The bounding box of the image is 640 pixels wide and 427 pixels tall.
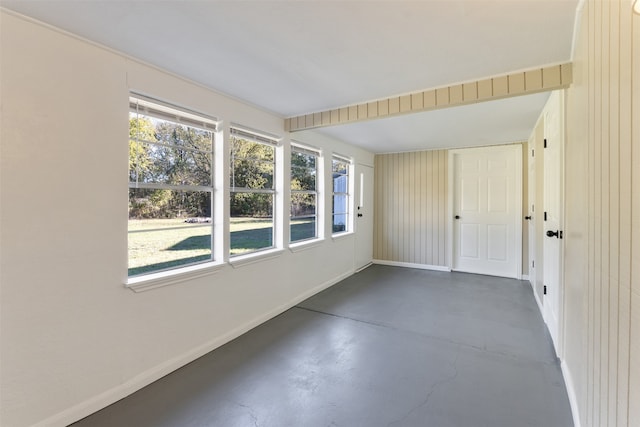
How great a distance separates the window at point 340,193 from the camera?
4887mm

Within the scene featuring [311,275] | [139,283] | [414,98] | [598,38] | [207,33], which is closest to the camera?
[598,38]

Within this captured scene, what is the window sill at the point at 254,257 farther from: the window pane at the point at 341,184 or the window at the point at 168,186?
the window pane at the point at 341,184

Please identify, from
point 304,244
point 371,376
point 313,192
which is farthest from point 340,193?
point 371,376

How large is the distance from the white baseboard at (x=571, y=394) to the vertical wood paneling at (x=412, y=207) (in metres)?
3.38

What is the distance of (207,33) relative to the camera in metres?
1.70

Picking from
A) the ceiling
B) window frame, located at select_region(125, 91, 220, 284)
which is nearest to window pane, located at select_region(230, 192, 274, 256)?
window frame, located at select_region(125, 91, 220, 284)

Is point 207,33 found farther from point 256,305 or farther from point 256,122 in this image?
point 256,305

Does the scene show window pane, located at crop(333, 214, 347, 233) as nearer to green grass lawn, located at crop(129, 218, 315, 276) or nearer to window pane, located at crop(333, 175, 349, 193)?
window pane, located at crop(333, 175, 349, 193)

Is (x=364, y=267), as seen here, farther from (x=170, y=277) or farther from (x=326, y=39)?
(x=326, y=39)

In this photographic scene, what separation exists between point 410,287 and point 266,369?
9.25 ft

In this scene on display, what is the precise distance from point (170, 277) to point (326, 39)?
2020 millimetres

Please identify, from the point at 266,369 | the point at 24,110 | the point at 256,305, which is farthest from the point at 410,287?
the point at 24,110

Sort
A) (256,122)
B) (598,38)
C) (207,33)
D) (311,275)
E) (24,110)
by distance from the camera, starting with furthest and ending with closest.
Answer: (311,275) → (256,122) → (207,33) → (24,110) → (598,38)

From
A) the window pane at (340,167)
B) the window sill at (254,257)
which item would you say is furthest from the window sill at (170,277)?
the window pane at (340,167)
